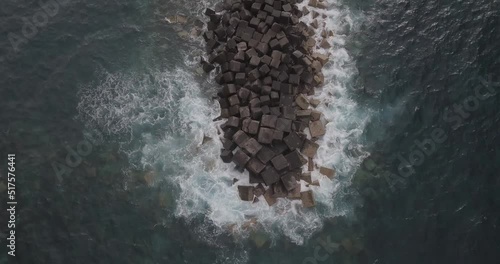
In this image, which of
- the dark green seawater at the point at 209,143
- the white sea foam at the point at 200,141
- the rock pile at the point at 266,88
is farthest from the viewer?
the rock pile at the point at 266,88

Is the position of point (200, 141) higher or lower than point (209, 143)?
lower

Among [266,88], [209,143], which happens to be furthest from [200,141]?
[266,88]

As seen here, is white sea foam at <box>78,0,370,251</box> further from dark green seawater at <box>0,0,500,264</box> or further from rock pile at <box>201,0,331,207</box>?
rock pile at <box>201,0,331,207</box>

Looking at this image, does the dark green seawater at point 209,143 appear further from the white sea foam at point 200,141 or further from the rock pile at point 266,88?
the rock pile at point 266,88

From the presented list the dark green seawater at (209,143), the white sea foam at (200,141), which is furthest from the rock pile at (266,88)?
the dark green seawater at (209,143)

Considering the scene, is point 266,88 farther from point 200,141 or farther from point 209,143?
point 200,141

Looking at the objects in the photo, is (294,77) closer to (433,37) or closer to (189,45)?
(189,45)
